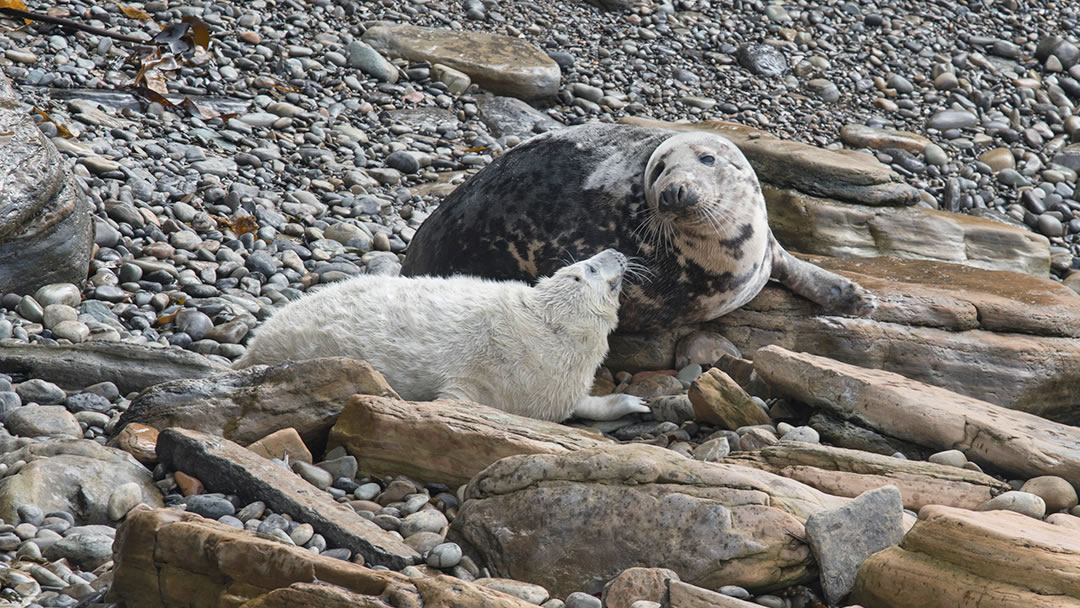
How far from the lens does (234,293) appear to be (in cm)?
648

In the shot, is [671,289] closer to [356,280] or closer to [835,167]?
[356,280]

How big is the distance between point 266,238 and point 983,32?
869 centimetres

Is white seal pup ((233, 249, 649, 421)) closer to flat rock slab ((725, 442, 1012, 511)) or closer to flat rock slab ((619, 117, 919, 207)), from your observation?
flat rock slab ((725, 442, 1012, 511))

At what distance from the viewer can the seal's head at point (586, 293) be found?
4.95 meters

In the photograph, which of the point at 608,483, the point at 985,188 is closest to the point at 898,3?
the point at 985,188

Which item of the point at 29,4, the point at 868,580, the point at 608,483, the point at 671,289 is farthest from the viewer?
the point at 29,4

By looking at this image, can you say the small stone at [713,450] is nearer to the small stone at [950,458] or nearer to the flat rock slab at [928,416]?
the flat rock slab at [928,416]

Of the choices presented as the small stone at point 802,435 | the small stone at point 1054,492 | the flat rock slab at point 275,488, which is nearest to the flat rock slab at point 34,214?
the flat rock slab at point 275,488

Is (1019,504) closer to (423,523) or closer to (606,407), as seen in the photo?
(606,407)

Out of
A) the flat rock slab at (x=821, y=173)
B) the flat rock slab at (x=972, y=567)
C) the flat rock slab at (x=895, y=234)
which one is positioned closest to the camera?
the flat rock slab at (x=972, y=567)

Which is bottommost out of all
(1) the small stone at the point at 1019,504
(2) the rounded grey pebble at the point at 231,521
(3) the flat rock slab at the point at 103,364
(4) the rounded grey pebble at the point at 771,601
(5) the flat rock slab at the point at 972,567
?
(3) the flat rock slab at the point at 103,364

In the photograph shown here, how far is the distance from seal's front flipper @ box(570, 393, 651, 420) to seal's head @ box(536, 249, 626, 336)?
11.6 inches

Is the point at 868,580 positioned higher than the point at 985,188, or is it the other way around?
the point at 868,580

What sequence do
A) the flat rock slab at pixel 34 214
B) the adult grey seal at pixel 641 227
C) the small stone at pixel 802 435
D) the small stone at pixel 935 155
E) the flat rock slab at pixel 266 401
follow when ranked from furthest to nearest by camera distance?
1. the small stone at pixel 935 155
2. the flat rock slab at pixel 34 214
3. the adult grey seal at pixel 641 227
4. the small stone at pixel 802 435
5. the flat rock slab at pixel 266 401
